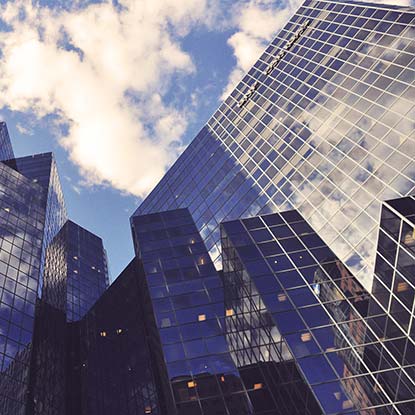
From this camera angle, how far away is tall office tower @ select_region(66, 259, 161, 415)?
144 feet

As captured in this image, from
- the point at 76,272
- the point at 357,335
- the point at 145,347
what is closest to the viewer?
the point at 357,335

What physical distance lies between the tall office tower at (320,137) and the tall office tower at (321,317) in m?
2.70

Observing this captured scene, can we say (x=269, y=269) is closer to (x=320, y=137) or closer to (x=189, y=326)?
(x=189, y=326)

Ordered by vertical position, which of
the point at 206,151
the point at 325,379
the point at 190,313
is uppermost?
the point at 206,151

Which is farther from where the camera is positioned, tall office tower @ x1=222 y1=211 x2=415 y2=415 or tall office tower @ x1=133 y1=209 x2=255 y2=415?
tall office tower @ x1=133 y1=209 x2=255 y2=415

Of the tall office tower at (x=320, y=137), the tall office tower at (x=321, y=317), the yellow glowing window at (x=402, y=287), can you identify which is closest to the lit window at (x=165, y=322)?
the tall office tower at (x=321, y=317)

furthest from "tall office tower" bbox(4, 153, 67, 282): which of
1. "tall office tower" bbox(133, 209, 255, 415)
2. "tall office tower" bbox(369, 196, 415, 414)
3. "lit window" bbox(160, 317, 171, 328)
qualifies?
"tall office tower" bbox(369, 196, 415, 414)

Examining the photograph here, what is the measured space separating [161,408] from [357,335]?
23.8 metres

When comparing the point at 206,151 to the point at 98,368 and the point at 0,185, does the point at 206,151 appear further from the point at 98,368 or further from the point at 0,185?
the point at 98,368

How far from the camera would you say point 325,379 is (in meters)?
25.4

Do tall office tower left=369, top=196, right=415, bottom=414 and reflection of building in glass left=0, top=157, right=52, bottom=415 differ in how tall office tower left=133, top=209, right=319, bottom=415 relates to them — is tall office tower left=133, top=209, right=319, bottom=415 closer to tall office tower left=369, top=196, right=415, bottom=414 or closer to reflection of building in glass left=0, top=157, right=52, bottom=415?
tall office tower left=369, top=196, right=415, bottom=414

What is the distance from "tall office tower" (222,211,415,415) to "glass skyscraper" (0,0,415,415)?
0.39ft

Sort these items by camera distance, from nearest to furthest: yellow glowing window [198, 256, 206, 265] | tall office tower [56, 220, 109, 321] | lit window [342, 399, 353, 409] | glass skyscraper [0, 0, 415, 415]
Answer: lit window [342, 399, 353, 409] → glass skyscraper [0, 0, 415, 415] → yellow glowing window [198, 256, 206, 265] → tall office tower [56, 220, 109, 321]

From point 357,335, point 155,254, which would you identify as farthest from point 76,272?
point 357,335
